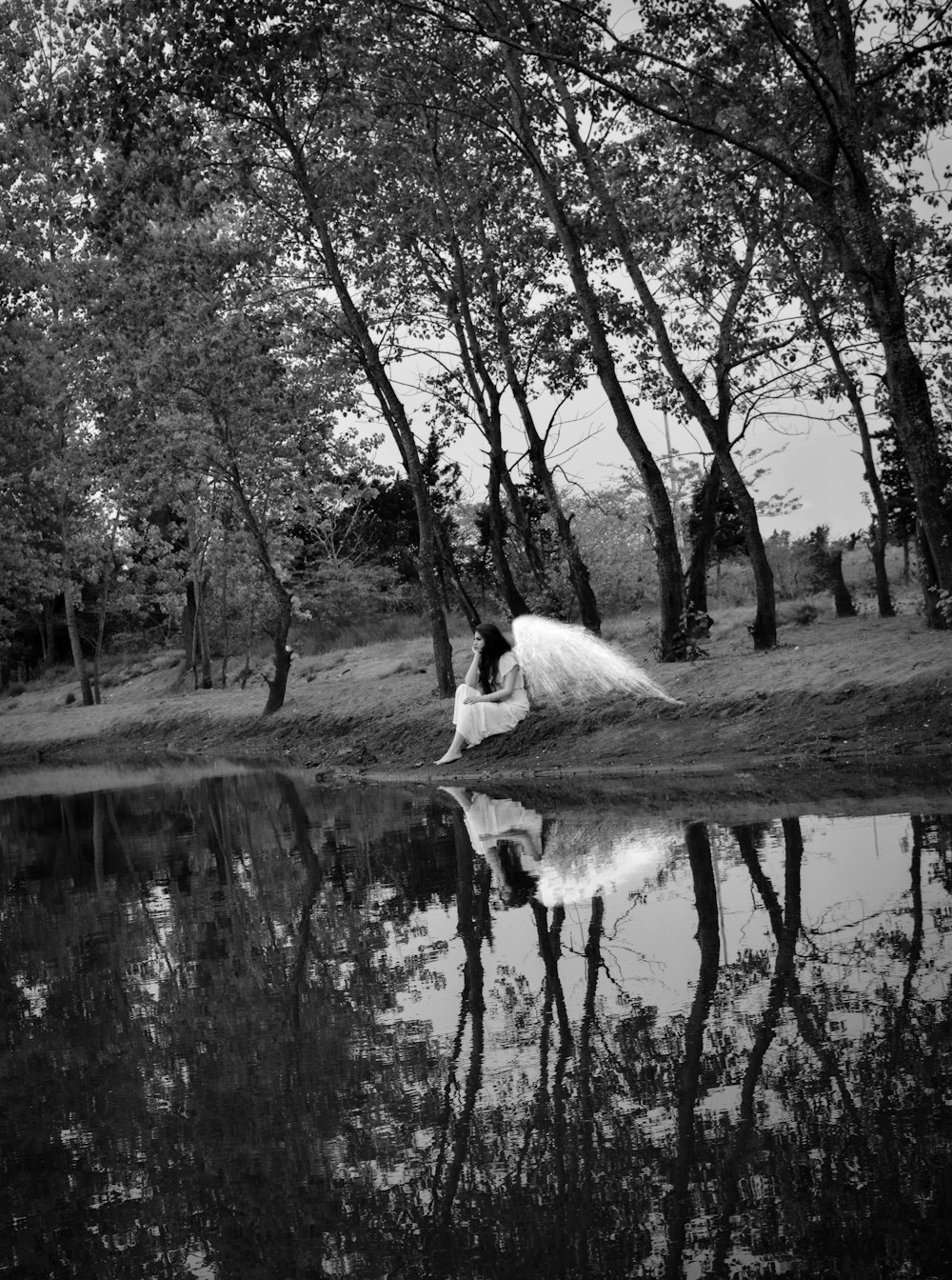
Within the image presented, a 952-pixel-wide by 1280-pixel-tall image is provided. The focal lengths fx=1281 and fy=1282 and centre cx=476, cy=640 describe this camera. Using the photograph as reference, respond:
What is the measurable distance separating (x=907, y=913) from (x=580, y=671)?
13718mm

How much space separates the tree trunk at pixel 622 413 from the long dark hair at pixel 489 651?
A: 3713mm

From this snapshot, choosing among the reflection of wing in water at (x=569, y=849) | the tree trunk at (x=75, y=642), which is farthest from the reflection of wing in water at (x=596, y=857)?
the tree trunk at (x=75, y=642)

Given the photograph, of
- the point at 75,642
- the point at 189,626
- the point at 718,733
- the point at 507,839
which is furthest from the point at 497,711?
the point at 75,642

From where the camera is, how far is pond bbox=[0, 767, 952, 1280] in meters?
3.89

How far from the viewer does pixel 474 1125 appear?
4734 millimetres

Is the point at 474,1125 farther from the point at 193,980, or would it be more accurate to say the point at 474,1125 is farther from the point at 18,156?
the point at 18,156

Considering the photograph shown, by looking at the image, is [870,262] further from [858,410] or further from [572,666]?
[858,410]

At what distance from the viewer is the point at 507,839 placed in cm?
1161

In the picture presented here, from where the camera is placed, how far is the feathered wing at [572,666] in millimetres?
19250

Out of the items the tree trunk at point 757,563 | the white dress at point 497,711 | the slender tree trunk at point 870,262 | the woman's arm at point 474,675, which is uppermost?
the slender tree trunk at point 870,262

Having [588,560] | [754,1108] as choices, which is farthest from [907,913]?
[588,560]

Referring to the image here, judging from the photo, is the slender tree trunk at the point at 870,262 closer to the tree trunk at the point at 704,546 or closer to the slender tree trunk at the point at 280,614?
the tree trunk at the point at 704,546

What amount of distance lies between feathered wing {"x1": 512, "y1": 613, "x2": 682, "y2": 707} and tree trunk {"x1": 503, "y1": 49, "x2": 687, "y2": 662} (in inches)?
44.1

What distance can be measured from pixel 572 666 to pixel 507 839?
963 cm
